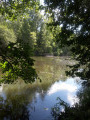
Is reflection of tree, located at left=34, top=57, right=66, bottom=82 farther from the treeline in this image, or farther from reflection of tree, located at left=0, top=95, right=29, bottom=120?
reflection of tree, located at left=0, top=95, right=29, bottom=120

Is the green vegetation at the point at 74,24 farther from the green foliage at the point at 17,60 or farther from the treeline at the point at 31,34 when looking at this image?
the green foliage at the point at 17,60

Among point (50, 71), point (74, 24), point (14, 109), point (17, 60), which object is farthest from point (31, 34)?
point (17, 60)

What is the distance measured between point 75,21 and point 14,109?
5.60 m

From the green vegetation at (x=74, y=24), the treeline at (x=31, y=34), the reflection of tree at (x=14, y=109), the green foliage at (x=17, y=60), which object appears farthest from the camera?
the treeline at (x=31, y=34)

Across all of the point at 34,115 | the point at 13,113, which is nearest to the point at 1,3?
the point at 13,113

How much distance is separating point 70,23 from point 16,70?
3443mm

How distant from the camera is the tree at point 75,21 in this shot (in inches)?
188

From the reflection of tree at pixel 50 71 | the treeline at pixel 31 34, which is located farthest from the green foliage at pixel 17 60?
the reflection of tree at pixel 50 71

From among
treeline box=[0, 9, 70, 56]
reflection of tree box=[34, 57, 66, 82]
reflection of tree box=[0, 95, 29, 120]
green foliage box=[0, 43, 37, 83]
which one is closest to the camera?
green foliage box=[0, 43, 37, 83]

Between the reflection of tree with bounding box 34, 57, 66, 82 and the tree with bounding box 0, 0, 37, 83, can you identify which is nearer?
the tree with bounding box 0, 0, 37, 83

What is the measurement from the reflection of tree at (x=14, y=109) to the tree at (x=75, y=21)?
3.61 meters

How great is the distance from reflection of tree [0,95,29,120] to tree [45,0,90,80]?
3.61m

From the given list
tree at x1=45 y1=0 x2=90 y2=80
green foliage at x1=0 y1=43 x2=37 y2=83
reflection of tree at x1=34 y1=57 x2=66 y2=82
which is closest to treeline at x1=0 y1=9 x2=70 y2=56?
green foliage at x1=0 y1=43 x2=37 y2=83

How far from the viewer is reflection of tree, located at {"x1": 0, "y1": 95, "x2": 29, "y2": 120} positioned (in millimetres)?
5000
